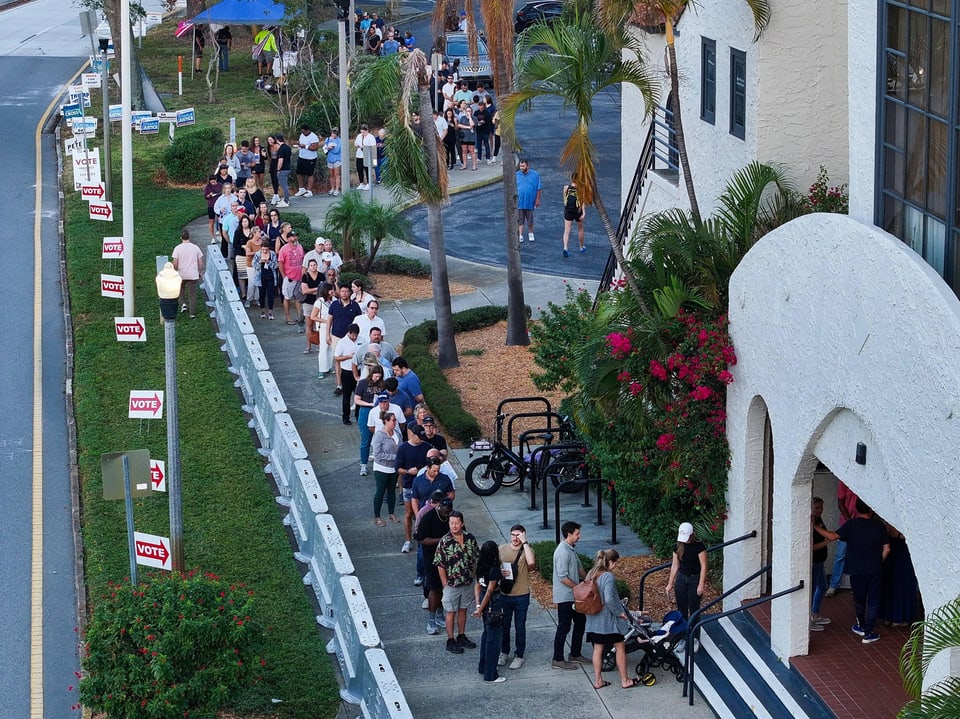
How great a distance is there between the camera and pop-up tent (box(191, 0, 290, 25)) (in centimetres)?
4659

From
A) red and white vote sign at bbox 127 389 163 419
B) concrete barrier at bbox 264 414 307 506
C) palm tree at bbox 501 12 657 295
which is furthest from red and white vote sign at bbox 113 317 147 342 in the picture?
palm tree at bbox 501 12 657 295

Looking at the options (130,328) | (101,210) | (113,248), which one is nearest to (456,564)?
(130,328)

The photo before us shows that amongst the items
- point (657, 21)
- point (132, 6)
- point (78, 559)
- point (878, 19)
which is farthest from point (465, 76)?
point (878, 19)

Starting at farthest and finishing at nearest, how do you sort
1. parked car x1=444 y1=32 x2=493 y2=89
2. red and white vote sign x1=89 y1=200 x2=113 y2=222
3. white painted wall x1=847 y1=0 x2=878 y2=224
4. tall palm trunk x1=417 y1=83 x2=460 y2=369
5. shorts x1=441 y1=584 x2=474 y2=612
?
parked car x1=444 y1=32 x2=493 y2=89
red and white vote sign x1=89 y1=200 x2=113 y2=222
tall palm trunk x1=417 y1=83 x2=460 y2=369
shorts x1=441 y1=584 x2=474 y2=612
white painted wall x1=847 y1=0 x2=878 y2=224

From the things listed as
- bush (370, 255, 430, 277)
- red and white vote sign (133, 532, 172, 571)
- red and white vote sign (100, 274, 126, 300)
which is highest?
red and white vote sign (100, 274, 126, 300)

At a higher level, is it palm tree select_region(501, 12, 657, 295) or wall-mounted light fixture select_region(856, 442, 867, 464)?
palm tree select_region(501, 12, 657, 295)

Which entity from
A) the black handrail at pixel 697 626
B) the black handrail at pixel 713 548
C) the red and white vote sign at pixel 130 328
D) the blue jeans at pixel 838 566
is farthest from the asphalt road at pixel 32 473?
the blue jeans at pixel 838 566

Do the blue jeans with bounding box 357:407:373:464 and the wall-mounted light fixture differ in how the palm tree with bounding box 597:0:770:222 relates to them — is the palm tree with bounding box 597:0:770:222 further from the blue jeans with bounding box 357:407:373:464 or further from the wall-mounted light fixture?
the blue jeans with bounding box 357:407:373:464

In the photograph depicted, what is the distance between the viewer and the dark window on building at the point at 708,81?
19531mm

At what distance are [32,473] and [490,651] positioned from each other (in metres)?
9.01

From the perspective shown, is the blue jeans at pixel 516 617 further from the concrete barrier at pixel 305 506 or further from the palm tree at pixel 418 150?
the palm tree at pixel 418 150

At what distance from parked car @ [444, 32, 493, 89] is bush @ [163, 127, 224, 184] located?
9.86 m

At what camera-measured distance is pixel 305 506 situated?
59.1 feet

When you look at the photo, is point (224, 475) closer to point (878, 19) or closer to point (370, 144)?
point (878, 19)
